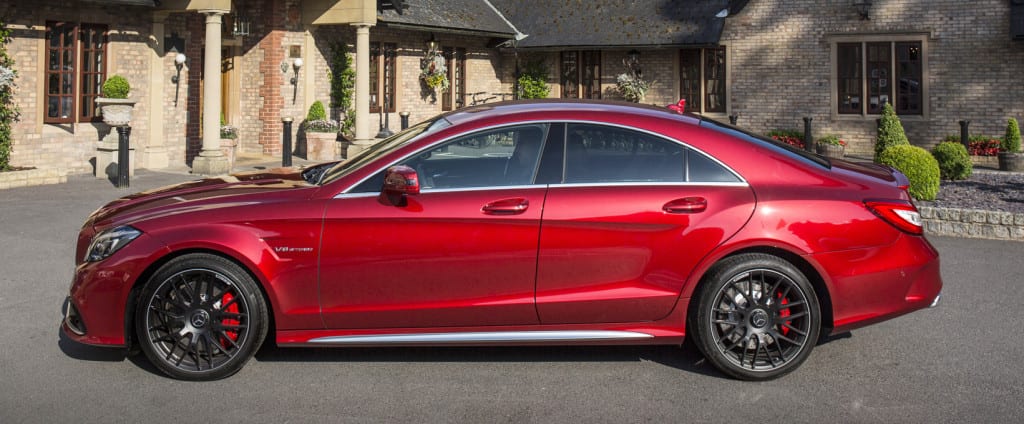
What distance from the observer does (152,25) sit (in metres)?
18.2

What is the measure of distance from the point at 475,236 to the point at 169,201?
5.88 ft

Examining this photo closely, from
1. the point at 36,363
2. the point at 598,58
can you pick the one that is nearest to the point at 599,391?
the point at 36,363

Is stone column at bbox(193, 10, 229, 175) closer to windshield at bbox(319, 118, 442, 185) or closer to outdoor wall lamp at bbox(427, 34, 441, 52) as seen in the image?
outdoor wall lamp at bbox(427, 34, 441, 52)

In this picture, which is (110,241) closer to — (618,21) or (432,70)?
(432,70)

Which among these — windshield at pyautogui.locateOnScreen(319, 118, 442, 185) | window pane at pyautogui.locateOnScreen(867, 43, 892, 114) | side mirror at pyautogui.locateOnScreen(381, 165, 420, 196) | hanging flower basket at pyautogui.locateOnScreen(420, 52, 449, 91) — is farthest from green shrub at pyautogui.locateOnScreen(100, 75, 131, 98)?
window pane at pyautogui.locateOnScreen(867, 43, 892, 114)

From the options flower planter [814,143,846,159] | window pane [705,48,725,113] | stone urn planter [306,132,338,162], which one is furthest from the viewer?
window pane [705,48,725,113]

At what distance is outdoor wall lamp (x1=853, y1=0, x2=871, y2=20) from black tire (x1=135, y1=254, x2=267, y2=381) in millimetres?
21221

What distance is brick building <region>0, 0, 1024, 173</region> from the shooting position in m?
17.3

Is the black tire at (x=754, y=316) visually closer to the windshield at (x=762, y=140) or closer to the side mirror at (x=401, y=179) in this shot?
the windshield at (x=762, y=140)

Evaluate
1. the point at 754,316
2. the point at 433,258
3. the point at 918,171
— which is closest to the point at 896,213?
the point at 754,316

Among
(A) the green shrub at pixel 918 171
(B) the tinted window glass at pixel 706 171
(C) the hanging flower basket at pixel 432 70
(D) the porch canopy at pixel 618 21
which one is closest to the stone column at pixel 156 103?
(C) the hanging flower basket at pixel 432 70

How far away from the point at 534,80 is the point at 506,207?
75.9 feet

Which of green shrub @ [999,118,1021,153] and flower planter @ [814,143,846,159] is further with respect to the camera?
flower planter @ [814,143,846,159]

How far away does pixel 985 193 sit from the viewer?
567 inches
